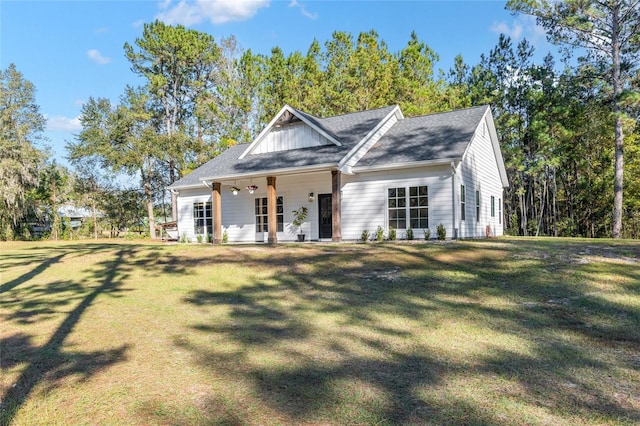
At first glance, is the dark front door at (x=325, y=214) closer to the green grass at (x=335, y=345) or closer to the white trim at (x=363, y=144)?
the white trim at (x=363, y=144)

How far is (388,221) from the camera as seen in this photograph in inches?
587

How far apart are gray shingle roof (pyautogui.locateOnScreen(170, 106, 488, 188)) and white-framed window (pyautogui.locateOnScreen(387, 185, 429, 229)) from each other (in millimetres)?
1119

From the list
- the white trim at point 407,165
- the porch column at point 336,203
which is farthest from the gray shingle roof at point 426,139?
the porch column at point 336,203

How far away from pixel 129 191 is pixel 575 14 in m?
32.5

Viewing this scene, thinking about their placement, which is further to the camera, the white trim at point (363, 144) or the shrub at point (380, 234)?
the shrub at point (380, 234)

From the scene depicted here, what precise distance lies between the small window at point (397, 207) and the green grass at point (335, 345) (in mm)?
5373

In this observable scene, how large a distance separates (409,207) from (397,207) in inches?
17.4

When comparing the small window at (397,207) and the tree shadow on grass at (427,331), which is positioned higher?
the small window at (397,207)

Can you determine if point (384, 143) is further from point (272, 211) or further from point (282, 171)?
point (272, 211)

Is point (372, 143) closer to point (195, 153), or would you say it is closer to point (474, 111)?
point (474, 111)

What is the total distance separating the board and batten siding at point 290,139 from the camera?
16.7 metres

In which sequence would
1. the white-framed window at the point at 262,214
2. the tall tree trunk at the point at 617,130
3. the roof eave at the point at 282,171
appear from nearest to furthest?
the roof eave at the point at 282,171
the white-framed window at the point at 262,214
the tall tree trunk at the point at 617,130

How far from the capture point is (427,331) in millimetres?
5090

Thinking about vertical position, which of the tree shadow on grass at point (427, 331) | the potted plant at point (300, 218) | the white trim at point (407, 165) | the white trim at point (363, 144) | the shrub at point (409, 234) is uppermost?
the white trim at point (363, 144)
